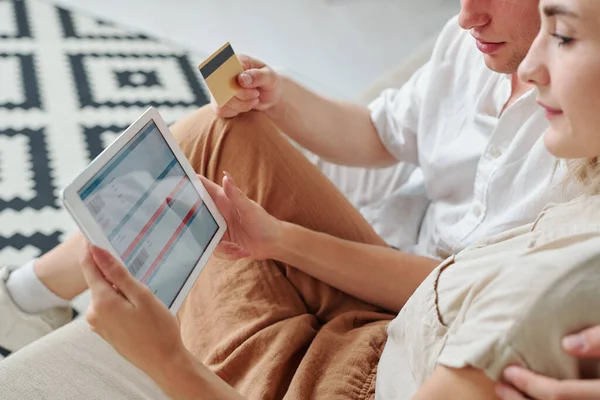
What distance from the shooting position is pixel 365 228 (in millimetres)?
1196

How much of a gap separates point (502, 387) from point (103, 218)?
1.40 ft

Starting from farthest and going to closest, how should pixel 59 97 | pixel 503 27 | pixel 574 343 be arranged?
pixel 59 97
pixel 503 27
pixel 574 343

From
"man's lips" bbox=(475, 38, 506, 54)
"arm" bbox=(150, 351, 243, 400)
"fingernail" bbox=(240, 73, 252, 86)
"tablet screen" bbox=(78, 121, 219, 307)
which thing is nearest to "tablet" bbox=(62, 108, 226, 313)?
"tablet screen" bbox=(78, 121, 219, 307)

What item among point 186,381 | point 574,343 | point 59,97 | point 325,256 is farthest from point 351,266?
point 59,97

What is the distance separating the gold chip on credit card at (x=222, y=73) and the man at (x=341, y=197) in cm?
2

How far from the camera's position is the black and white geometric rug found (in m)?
1.78

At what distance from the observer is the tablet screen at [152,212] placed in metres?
0.81

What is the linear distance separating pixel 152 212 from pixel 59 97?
143 cm

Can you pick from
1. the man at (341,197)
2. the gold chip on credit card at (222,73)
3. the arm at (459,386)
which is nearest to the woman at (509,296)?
the arm at (459,386)

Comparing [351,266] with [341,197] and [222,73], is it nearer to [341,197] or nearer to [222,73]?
[341,197]

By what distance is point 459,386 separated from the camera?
2.20ft

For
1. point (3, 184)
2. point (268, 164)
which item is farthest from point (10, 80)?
point (268, 164)

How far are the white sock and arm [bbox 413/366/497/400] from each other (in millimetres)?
791

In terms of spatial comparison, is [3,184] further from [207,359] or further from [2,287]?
[207,359]
